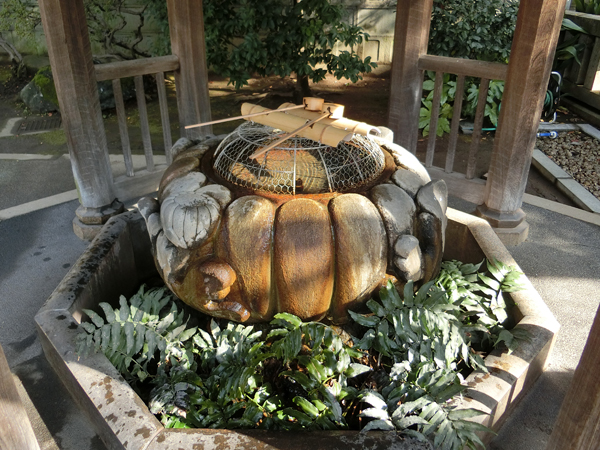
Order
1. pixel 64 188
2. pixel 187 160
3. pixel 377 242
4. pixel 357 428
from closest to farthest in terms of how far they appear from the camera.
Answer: pixel 357 428 → pixel 377 242 → pixel 187 160 → pixel 64 188

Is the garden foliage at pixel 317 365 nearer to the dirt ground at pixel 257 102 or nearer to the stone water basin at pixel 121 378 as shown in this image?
the stone water basin at pixel 121 378

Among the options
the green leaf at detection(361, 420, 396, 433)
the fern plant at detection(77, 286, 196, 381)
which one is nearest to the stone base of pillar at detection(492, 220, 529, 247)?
the green leaf at detection(361, 420, 396, 433)

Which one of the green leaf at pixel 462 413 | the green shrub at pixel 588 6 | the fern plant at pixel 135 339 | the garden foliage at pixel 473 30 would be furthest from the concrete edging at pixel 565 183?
the fern plant at pixel 135 339

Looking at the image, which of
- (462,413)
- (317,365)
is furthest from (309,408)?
(462,413)

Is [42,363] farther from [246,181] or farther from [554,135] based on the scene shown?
[554,135]

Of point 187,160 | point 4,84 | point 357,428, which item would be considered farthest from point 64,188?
point 4,84

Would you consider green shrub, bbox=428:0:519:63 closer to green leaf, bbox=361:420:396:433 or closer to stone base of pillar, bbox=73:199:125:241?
stone base of pillar, bbox=73:199:125:241

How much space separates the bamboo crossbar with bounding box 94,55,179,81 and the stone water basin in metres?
1.21

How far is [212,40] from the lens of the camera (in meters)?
6.19

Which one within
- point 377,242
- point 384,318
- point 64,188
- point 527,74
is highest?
point 527,74

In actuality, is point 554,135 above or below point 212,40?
below

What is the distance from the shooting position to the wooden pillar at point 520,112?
319cm

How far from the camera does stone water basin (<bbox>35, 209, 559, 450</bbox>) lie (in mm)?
1797

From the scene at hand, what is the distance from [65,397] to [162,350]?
1.89 ft
